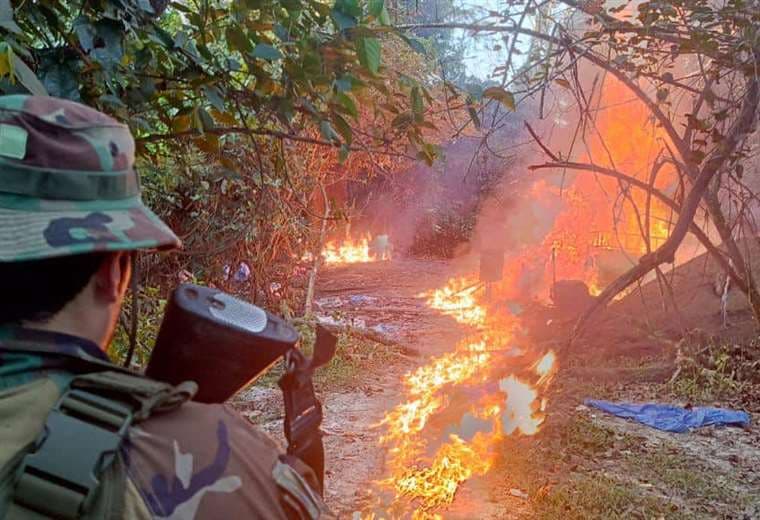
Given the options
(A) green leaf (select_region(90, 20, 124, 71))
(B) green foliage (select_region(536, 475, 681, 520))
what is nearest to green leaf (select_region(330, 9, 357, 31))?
(A) green leaf (select_region(90, 20, 124, 71))

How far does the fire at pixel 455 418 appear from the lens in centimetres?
463

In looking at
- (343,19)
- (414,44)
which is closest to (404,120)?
(414,44)

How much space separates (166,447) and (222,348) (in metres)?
0.29

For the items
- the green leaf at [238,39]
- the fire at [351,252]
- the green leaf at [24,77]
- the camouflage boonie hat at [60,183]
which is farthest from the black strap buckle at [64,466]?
the fire at [351,252]

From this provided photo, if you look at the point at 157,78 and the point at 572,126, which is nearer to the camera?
the point at 157,78

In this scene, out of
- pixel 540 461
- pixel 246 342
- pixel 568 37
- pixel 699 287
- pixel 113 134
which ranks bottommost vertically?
pixel 540 461

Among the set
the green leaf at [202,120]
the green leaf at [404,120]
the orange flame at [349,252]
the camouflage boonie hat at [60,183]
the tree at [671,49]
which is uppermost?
the tree at [671,49]

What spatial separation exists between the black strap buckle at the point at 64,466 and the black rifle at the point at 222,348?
348 millimetres

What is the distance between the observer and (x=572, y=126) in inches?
486

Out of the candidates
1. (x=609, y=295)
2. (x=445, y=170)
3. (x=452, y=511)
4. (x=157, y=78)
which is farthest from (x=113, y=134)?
(x=445, y=170)

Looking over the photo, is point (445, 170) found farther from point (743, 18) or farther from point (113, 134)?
point (113, 134)

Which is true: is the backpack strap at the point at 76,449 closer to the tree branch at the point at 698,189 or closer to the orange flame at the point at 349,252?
the tree branch at the point at 698,189

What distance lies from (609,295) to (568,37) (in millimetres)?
2177

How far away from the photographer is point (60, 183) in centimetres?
97
